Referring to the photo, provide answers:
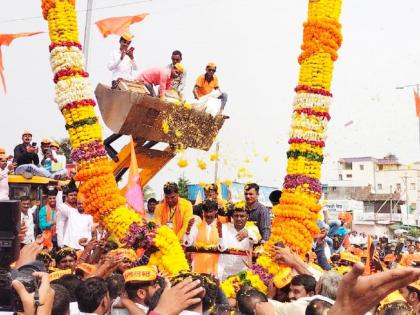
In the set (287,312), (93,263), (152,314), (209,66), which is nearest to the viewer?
(152,314)

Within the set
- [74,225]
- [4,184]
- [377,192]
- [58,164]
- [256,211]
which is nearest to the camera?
[256,211]

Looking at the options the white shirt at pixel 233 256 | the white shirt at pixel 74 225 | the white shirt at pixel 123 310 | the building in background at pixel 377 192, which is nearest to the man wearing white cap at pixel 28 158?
the white shirt at pixel 74 225

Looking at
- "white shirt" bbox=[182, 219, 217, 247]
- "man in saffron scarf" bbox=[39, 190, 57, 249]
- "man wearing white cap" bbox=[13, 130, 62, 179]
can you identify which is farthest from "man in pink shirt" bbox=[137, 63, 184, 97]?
"man wearing white cap" bbox=[13, 130, 62, 179]

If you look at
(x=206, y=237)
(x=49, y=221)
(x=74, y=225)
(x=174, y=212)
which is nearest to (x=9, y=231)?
(x=206, y=237)

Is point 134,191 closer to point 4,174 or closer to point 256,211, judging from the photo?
point 256,211

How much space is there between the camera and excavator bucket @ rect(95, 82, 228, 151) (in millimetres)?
8570

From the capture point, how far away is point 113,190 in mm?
7898

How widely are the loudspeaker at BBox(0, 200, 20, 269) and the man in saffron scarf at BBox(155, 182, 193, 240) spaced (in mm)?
4587

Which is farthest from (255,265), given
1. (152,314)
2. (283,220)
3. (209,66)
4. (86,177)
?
(152,314)

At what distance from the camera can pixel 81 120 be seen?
7.91 meters

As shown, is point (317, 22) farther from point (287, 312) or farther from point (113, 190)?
point (287, 312)

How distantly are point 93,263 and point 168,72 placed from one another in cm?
311

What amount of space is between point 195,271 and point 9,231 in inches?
162

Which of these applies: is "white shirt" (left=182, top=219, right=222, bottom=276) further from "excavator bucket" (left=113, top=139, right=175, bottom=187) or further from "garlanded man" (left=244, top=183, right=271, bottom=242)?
"excavator bucket" (left=113, top=139, right=175, bottom=187)
